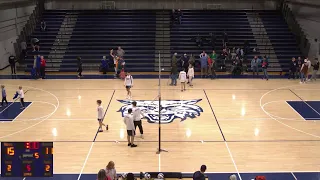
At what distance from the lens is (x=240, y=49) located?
29828 millimetres

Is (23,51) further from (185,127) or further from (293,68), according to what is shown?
(293,68)

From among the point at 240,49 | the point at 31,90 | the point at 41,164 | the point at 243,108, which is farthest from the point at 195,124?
the point at 240,49

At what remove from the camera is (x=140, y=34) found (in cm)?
3294

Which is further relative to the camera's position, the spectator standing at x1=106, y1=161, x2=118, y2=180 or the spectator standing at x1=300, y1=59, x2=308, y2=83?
the spectator standing at x1=300, y1=59, x2=308, y2=83

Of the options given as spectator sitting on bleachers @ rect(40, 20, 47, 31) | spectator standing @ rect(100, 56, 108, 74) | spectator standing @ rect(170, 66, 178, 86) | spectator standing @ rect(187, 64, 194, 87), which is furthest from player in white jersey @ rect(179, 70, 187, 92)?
spectator sitting on bleachers @ rect(40, 20, 47, 31)

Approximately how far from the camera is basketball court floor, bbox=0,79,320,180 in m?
13.5

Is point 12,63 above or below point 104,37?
below

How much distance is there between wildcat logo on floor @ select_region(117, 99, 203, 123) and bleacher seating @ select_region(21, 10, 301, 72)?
9.12 meters

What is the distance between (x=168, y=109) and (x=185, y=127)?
103 inches

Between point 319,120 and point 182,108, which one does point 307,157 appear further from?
point 182,108

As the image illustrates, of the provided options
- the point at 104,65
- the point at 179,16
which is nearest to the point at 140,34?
the point at 179,16

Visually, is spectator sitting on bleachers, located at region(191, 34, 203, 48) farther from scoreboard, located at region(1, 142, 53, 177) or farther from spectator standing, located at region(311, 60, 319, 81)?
scoreboard, located at region(1, 142, 53, 177)

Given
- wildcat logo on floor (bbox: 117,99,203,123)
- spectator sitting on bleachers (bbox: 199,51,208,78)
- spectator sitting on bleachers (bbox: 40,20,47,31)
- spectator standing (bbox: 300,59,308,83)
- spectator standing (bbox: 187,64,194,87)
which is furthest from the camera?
spectator sitting on bleachers (bbox: 40,20,47,31)

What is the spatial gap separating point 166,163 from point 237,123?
524 centimetres
